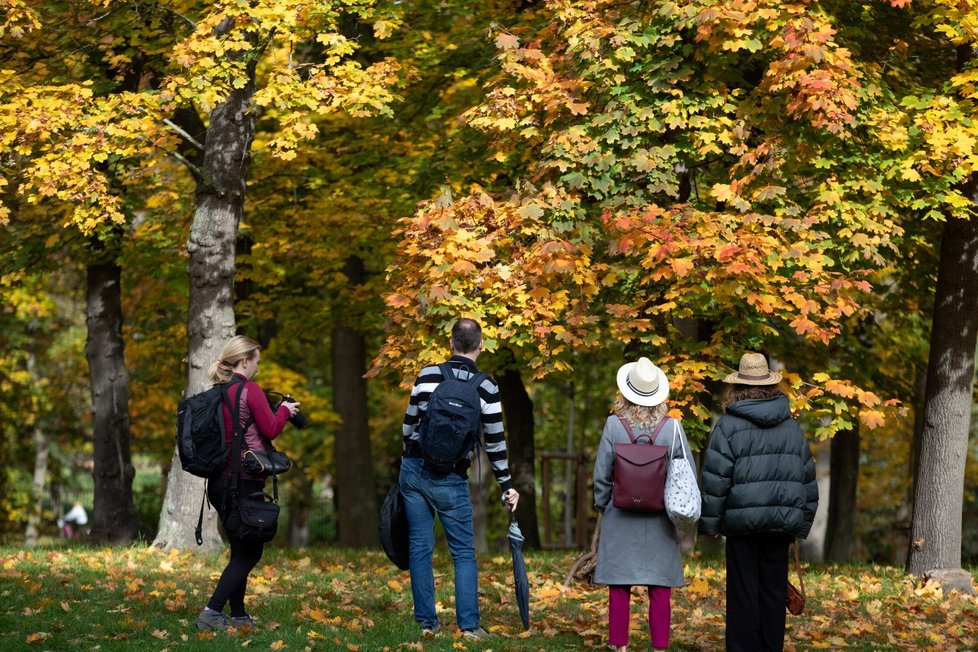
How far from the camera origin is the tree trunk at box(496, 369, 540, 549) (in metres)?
18.2

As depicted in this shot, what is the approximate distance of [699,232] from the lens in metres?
10.2

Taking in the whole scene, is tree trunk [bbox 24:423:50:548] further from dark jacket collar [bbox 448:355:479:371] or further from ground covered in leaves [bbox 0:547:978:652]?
dark jacket collar [bbox 448:355:479:371]

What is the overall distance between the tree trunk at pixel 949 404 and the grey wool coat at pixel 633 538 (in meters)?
6.50

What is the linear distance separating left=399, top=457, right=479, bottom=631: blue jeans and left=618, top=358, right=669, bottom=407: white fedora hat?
54.2 inches

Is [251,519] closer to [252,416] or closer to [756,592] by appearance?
[252,416]

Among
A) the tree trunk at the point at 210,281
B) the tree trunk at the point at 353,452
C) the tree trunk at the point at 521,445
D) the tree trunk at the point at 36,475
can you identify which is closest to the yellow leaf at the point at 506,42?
the tree trunk at the point at 210,281

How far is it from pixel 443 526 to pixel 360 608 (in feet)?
6.33

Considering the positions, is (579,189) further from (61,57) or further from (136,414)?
(136,414)

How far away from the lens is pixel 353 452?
1983 centimetres

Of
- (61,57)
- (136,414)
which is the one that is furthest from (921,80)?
(136,414)

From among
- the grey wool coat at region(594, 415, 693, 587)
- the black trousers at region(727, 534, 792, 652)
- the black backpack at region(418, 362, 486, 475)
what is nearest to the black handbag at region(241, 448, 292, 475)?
the black backpack at region(418, 362, 486, 475)

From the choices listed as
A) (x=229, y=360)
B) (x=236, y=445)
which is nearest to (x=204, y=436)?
(x=236, y=445)

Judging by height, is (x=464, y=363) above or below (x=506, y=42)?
below

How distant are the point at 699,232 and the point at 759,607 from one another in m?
3.87
